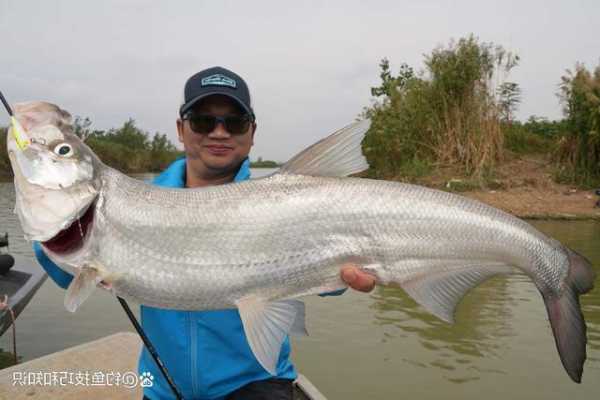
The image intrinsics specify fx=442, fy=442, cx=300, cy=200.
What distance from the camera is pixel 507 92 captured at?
2327cm

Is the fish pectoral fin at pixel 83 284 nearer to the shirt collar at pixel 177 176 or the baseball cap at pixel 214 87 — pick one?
the shirt collar at pixel 177 176

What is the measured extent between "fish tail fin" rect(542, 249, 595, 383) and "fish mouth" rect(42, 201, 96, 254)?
2.40 meters

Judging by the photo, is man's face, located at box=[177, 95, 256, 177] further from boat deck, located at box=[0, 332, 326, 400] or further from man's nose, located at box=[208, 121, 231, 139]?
boat deck, located at box=[0, 332, 326, 400]

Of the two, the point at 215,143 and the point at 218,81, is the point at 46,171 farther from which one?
the point at 218,81

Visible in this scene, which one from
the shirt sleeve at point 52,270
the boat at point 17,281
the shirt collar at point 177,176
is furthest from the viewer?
the boat at point 17,281

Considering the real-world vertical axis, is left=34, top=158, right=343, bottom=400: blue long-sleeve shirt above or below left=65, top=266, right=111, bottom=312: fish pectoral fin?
below

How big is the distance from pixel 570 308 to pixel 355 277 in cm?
120

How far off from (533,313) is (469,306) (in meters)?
0.99

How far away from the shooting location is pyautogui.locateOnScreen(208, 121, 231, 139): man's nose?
291 cm

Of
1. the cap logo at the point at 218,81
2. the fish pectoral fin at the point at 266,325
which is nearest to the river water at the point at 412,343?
the cap logo at the point at 218,81

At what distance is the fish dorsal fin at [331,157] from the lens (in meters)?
2.36

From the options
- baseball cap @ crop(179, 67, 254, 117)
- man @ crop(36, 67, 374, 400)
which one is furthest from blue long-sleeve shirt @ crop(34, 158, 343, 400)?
baseball cap @ crop(179, 67, 254, 117)

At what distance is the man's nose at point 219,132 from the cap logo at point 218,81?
0.82 ft

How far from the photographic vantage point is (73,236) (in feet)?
7.00
